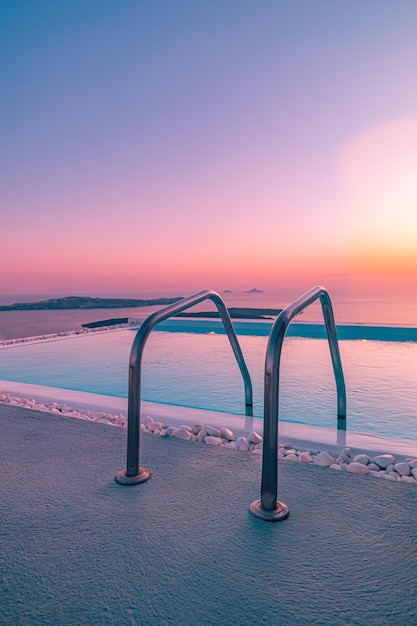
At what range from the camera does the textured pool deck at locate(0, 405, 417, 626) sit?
126 cm

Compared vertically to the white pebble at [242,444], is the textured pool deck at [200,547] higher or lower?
lower

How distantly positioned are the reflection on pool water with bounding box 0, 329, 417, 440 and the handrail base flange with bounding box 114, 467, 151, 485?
3.66 metres

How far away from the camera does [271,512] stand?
179cm

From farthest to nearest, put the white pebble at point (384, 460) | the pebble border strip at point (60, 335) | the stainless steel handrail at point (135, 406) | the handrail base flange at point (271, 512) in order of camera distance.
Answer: the pebble border strip at point (60, 335) → the white pebble at point (384, 460) → the stainless steel handrail at point (135, 406) → the handrail base flange at point (271, 512)

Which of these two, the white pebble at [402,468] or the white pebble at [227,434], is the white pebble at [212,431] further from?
the white pebble at [402,468]

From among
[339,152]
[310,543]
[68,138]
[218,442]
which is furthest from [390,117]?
[310,543]

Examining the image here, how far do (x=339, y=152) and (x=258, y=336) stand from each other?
6922 mm

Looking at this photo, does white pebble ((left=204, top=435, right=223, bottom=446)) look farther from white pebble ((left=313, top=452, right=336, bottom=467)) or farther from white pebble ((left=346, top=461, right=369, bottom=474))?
white pebble ((left=346, top=461, right=369, bottom=474))

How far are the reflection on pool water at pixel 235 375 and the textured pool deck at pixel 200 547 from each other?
11.4 ft

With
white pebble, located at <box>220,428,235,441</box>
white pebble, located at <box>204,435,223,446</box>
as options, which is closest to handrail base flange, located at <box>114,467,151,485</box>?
white pebble, located at <box>204,435,223,446</box>

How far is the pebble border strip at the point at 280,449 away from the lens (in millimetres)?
2258

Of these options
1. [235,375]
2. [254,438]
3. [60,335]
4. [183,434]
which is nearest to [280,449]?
[254,438]

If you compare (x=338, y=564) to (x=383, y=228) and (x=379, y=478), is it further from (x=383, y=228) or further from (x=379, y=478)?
(x=383, y=228)

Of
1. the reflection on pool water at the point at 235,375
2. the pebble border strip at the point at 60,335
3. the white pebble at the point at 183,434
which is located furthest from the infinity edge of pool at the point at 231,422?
the pebble border strip at the point at 60,335
